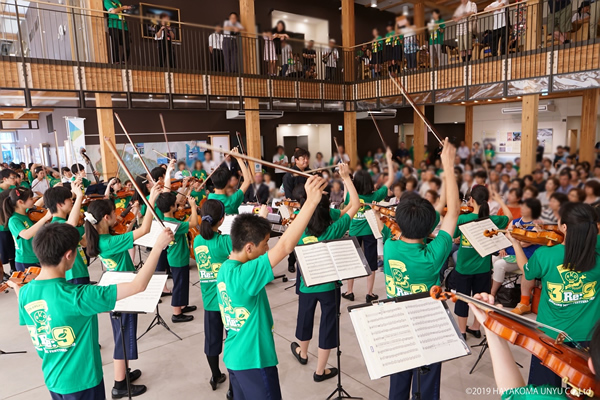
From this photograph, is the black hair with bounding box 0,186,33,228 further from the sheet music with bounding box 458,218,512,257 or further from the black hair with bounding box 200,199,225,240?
the sheet music with bounding box 458,218,512,257

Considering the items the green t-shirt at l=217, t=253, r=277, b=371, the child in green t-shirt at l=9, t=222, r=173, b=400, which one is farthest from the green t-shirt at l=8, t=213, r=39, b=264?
the green t-shirt at l=217, t=253, r=277, b=371

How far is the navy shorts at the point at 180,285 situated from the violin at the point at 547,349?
11.6ft

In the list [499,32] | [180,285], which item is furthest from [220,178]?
[499,32]

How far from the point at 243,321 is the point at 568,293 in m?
2.04

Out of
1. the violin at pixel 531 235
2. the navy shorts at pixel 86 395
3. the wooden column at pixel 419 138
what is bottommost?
the navy shorts at pixel 86 395

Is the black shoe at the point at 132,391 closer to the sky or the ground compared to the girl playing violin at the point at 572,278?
closer to the ground

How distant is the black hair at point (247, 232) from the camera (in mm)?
2195

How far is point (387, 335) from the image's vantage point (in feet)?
6.51

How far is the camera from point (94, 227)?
310 cm

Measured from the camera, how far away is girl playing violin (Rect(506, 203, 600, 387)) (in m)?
2.34

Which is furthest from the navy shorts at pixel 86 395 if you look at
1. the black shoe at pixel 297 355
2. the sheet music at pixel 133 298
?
the black shoe at pixel 297 355

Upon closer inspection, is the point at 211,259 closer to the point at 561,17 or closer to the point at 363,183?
the point at 363,183

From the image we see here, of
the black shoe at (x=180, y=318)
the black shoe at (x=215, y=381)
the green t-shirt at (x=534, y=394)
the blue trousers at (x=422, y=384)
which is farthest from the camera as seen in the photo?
the black shoe at (x=180, y=318)

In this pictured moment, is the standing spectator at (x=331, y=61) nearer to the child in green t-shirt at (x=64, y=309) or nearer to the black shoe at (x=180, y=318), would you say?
the black shoe at (x=180, y=318)
